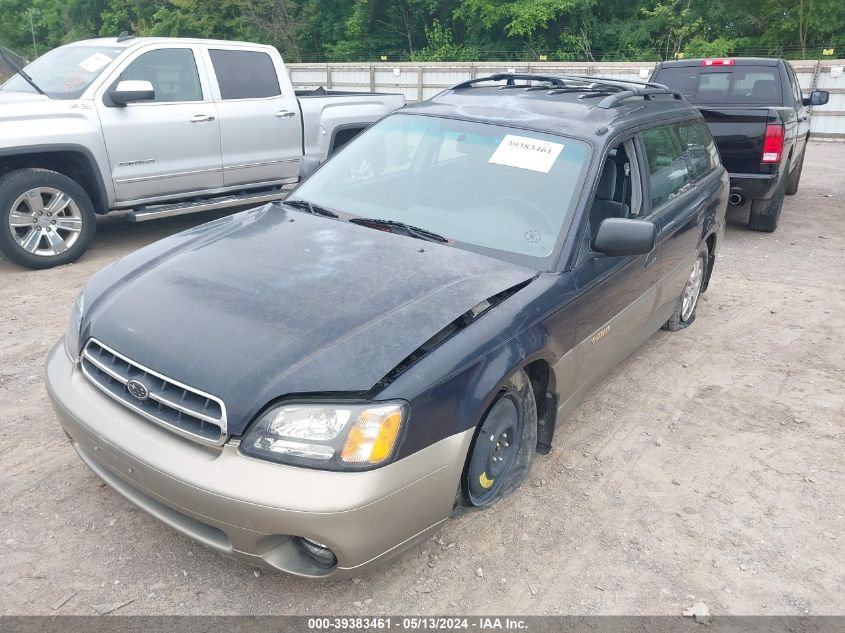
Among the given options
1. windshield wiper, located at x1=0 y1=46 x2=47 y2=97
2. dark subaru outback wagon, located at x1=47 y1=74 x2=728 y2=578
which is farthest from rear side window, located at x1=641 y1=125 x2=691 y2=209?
windshield wiper, located at x1=0 y1=46 x2=47 y2=97

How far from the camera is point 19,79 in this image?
263 inches

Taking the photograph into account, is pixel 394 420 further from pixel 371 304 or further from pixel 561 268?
pixel 561 268

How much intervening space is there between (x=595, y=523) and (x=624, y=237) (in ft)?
4.33

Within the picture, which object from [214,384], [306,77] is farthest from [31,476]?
[306,77]

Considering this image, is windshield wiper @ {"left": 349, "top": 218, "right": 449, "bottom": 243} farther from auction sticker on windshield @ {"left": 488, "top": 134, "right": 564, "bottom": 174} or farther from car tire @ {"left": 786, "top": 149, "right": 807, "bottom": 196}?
car tire @ {"left": 786, "top": 149, "right": 807, "bottom": 196}

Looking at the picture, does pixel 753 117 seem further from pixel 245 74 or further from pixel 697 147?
pixel 245 74

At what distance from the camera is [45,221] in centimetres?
600

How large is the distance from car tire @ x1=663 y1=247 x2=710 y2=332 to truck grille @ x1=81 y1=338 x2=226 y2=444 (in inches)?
145

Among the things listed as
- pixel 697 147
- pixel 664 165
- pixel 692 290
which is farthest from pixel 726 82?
pixel 664 165

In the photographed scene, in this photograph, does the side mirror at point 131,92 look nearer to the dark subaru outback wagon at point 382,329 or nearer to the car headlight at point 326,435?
the dark subaru outback wagon at point 382,329

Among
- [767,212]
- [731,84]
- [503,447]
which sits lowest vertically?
[767,212]

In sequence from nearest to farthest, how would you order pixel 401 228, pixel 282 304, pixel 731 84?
pixel 282 304
pixel 401 228
pixel 731 84

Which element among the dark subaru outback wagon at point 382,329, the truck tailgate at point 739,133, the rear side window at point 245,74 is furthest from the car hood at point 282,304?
the truck tailgate at point 739,133

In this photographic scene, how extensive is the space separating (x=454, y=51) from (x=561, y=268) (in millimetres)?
33840
